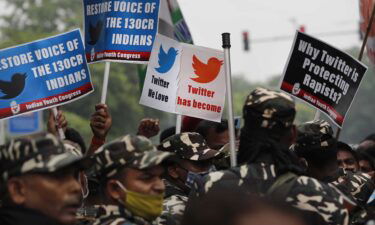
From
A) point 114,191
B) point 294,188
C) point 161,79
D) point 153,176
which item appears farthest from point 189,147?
point 294,188

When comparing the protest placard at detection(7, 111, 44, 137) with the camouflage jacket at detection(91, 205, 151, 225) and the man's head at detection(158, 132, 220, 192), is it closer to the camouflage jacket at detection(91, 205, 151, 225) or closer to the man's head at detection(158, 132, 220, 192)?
the man's head at detection(158, 132, 220, 192)

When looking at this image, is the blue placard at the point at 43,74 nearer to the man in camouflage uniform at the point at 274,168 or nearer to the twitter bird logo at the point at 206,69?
the twitter bird logo at the point at 206,69

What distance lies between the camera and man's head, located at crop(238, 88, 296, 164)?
15.4ft

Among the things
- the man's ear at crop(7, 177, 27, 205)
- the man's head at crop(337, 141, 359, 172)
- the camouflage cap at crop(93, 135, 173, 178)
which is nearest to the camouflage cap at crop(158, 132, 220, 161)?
the camouflage cap at crop(93, 135, 173, 178)

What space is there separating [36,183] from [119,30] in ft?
11.7

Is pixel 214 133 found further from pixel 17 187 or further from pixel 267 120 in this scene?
pixel 17 187

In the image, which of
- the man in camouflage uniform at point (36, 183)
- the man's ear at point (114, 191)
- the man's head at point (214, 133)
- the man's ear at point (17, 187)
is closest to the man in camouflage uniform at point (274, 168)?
the man's ear at point (114, 191)

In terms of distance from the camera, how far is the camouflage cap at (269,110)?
470 centimetres

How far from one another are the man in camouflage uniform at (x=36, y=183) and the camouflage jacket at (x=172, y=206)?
1.08m

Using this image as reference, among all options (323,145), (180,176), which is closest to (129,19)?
(180,176)

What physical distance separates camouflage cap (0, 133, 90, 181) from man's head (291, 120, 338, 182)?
6.69 ft

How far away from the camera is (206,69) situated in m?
7.55

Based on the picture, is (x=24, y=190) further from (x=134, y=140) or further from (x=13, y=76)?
(x=13, y=76)

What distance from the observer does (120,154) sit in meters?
4.57
